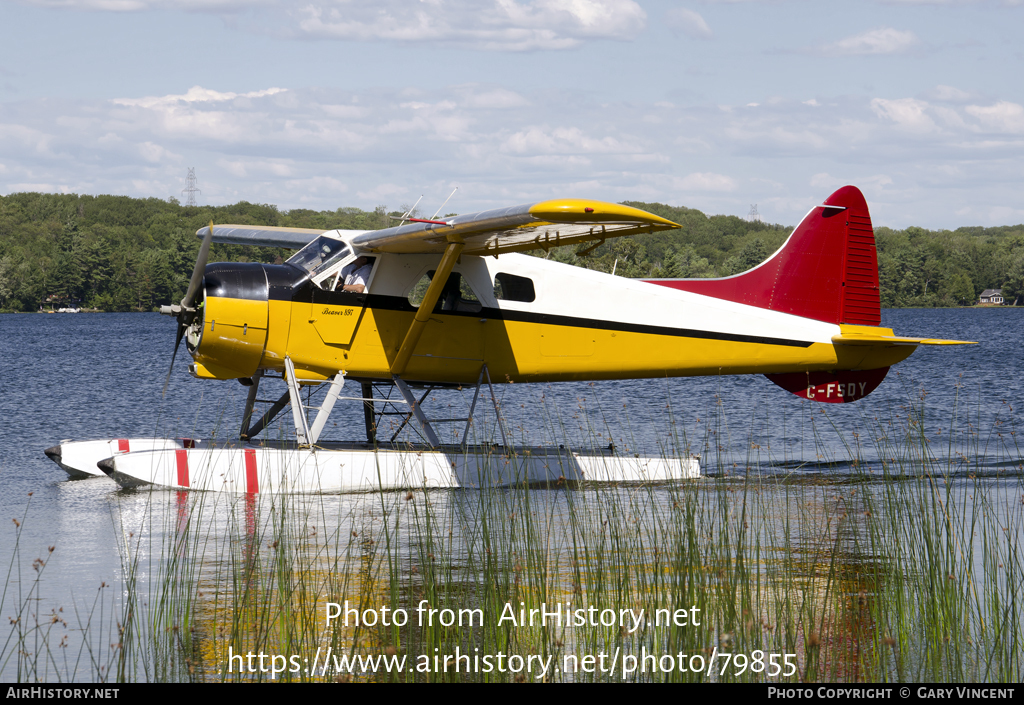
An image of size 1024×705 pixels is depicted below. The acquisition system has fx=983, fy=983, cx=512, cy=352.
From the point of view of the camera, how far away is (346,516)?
8.54 metres

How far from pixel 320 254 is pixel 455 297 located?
1484 millimetres

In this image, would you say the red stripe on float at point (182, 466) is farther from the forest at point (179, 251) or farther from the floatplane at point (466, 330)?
the forest at point (179, 251)

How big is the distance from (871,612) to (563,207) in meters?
3.76

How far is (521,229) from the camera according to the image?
29.6 ft

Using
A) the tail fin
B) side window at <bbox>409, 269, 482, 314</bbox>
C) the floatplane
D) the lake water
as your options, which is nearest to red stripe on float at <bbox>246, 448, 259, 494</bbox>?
the floatplane

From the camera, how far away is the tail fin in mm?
11727

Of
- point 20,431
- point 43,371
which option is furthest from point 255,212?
point 20,431

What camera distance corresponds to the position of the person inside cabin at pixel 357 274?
33.6 ft

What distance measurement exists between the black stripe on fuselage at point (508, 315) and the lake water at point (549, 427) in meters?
0.94

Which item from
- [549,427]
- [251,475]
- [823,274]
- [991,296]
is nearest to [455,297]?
[251,475]

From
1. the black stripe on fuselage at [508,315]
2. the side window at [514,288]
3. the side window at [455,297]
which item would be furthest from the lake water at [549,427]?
the side window at [455,297]

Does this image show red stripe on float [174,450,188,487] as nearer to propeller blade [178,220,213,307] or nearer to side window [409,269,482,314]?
propeller blade [178,220,213,307]

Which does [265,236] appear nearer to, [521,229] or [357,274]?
[357,274]

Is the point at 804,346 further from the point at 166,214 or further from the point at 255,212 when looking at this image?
the point at 166,214
